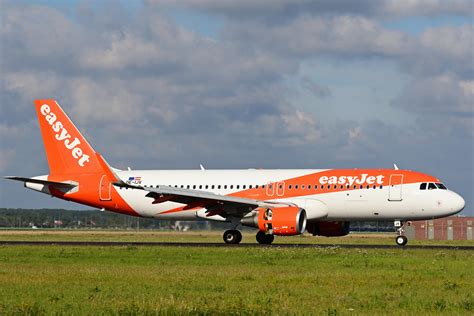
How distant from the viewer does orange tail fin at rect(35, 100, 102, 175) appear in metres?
56.5

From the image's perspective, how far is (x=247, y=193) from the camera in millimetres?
51875

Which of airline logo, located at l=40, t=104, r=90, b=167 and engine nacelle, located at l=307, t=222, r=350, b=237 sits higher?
airline logo, located at l=40, t=104, r=90, b=167

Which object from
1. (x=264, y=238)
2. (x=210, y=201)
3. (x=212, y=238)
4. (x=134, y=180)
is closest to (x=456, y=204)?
(x=264, y=238)

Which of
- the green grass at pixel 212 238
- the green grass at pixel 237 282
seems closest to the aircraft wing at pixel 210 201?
the green grass at pixel 212 238

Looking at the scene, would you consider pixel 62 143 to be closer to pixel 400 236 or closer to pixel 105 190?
pixel 105 190

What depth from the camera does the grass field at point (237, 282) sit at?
19.6 m

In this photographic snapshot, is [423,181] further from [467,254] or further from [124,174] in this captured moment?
[124,174]

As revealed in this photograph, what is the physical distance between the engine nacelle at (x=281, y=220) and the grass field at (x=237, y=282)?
785 centimetres

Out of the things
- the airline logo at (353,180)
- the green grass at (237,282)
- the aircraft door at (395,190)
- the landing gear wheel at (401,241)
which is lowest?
the green grass at (237,282)

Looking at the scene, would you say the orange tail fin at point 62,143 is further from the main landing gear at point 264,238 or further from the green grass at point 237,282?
the green grass at point 237,282

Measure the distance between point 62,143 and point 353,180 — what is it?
19.3 metres

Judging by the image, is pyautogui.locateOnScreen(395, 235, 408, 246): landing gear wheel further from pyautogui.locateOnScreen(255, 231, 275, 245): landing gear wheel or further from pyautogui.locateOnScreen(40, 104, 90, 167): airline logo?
pyautogui.locateOnScreen(40, 104, 90, 167): airline logo

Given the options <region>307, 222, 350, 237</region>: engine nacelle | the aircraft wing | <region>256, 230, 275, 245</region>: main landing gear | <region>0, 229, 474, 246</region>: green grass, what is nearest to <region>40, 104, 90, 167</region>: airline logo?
the aircraft wing

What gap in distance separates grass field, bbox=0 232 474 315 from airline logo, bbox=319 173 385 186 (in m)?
10.2
